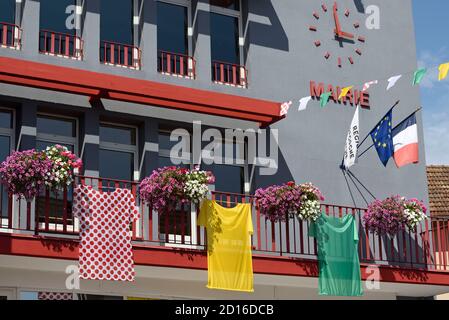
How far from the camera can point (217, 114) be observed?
64.0ft

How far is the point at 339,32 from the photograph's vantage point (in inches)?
873

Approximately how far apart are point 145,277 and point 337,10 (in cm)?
805

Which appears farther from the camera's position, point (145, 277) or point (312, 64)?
point (312, 64)

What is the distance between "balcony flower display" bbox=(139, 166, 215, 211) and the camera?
17406mm

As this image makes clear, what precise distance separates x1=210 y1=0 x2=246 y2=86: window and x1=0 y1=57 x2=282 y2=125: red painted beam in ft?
4.09

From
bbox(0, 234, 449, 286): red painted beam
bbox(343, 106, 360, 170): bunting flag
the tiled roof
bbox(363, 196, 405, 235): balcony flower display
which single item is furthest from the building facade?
the tiled roof

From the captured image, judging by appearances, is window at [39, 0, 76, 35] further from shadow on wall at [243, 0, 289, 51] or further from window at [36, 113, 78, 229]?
shadow on wall at [243, 0, 289, 51]

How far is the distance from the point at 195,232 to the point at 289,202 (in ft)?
6.50

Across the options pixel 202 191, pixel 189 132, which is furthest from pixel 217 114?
pixel 202 191

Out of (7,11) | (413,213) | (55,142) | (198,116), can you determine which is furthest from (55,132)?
(413,213)

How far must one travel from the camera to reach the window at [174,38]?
20266 mm

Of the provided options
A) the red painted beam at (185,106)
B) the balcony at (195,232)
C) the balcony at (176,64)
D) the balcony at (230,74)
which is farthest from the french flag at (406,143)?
the balcony at (176,64)
